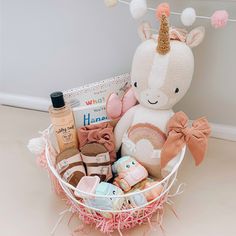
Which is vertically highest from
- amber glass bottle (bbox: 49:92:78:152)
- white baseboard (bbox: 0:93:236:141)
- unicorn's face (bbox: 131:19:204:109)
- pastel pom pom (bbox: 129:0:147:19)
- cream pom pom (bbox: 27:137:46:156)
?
pastel pom pom (bbox: 129:0:147:19)

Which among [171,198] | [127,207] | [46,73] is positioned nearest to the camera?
[127,207]

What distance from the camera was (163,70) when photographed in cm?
69

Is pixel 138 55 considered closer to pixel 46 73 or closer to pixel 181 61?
pixel 181 61

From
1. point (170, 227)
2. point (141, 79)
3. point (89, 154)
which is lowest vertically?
point (170, 227)

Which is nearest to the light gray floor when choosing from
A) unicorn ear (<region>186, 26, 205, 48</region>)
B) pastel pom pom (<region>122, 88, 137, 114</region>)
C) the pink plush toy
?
the pink plush toy

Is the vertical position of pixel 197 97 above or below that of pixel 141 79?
below

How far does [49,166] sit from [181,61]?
331mm

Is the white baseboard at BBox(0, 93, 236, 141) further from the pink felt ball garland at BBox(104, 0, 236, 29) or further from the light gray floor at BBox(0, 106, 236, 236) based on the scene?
the pink felt ball garland at BBox(104, 0, 236, 29)

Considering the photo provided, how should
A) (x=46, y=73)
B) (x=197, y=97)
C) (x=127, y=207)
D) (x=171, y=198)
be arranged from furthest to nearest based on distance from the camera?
(x=46, y=73) < (x=197, y=97) < (x=171, y=198) < (x=127, y=207)

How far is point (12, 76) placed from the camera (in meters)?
1.06

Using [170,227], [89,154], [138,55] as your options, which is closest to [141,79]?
[138,55]

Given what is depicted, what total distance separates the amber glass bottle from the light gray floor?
0.13 m

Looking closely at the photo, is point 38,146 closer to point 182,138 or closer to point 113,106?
point 113,106

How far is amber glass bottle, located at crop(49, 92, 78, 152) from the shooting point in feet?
2.41
